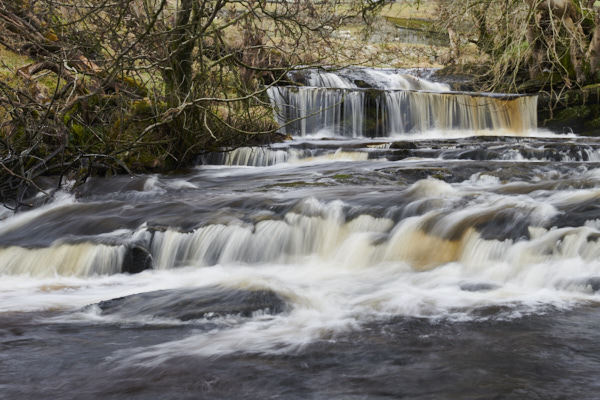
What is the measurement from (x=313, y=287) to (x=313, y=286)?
5 centimetres

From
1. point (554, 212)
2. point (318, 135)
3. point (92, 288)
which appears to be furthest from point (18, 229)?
point (318, 135)

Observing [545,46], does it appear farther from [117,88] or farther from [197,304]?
[197,304]

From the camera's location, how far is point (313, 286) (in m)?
5.15

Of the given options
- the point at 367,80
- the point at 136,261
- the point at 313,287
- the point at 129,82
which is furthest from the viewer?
the point at 367,80

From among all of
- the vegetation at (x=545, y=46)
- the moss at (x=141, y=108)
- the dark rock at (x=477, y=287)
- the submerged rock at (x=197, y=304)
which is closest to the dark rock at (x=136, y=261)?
the submerged rock at (x=197, y=304)

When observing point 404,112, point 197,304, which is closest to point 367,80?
point 404,112

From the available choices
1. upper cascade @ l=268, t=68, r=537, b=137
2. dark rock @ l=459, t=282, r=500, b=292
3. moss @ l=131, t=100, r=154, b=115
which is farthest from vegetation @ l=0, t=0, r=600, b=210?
dark rock @ l=459, t=282, r=500, b=292

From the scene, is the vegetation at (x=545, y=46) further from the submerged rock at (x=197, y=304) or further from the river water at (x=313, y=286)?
the submerged rock at (x=197, y=304)

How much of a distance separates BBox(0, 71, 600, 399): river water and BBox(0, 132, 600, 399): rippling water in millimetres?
17

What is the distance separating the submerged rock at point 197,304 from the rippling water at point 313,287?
0.06 feet

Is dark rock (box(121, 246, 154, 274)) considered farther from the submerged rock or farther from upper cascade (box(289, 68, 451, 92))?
upper cascade (box(289, 68, 451, 92))

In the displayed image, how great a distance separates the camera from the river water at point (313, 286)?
3.09 metres

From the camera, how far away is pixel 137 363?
3.33 m

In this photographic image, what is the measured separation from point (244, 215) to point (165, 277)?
1466mm
